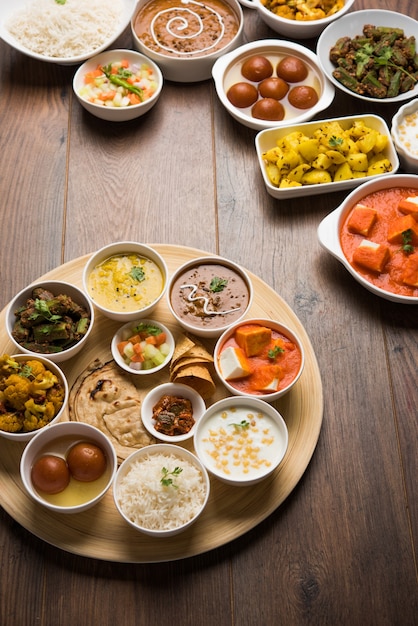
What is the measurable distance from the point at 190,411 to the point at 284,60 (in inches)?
83.0

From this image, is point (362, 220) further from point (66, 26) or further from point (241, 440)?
point (66, 26)

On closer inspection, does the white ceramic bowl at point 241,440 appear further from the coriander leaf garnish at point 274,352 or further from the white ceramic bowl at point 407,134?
the white ceramic bowl at point 407,134

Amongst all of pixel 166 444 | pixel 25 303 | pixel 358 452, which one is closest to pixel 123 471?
pixel 166 444

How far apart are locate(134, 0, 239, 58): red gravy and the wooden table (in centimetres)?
19

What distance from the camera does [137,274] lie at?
3.16 meters

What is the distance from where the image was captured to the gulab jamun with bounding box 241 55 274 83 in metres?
3.83

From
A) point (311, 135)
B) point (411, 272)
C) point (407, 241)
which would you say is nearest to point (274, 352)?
point (411, 272)

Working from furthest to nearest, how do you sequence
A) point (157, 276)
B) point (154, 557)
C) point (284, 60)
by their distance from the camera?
point (284, 60), point (157, 276), point (154, 557)

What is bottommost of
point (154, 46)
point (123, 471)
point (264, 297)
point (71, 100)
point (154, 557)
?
point (154, 557)

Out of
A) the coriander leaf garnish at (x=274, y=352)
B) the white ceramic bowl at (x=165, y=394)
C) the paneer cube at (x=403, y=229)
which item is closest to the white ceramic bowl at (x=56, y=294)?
the white ceramic bowl at (x=165, y=394)

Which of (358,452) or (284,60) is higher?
(284,60)

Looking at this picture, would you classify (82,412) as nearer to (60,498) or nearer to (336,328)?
(60,498)

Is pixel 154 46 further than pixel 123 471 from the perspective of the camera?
Yes

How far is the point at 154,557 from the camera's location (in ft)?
9.02
